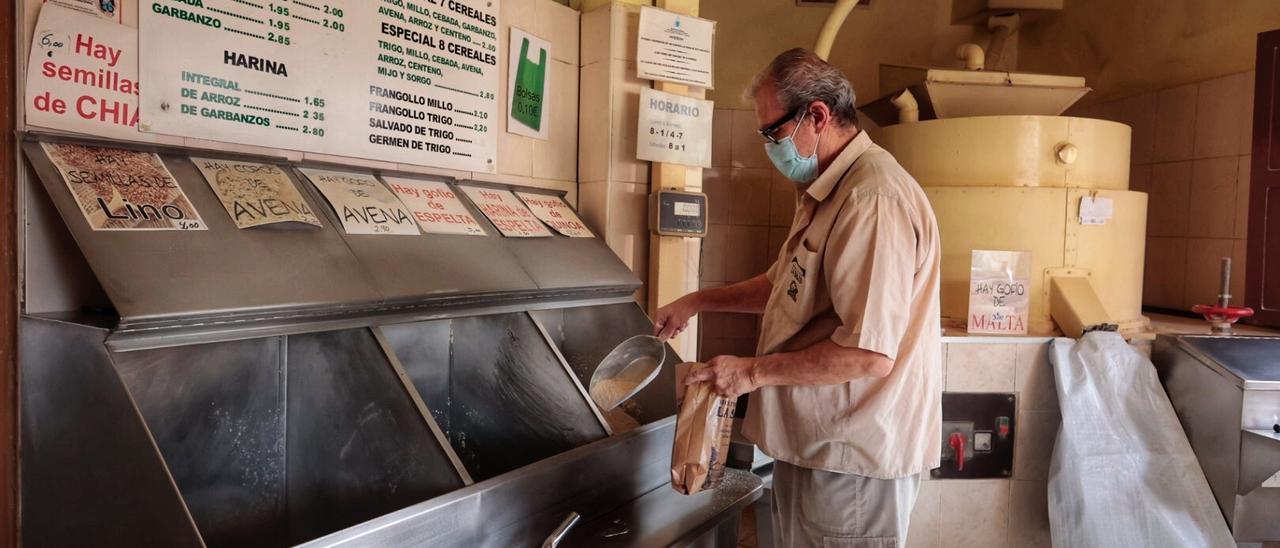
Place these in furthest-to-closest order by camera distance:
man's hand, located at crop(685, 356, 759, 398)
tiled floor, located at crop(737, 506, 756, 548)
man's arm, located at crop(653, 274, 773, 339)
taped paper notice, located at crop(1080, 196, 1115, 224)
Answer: tiled floor, located at crop(737, 506, 756, 548) → taped paper notice, located at crop(1080, 196, 1115, 224) → man's arm, located at crop(653, 274, 773, 339) → man's hand, located at crop(685, 356, 759, 398)

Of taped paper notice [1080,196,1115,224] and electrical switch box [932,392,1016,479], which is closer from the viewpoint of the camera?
electrical switch box [932,392,1016,479]

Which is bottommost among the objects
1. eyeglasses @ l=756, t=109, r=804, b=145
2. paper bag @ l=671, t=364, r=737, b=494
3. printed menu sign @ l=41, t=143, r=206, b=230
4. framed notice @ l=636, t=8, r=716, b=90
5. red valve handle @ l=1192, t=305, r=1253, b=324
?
paper bag @ l=671, t=364, r=737, b=494

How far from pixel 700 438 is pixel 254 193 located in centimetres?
115

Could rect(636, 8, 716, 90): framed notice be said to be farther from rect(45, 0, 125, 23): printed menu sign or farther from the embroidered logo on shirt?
rect(45, 0, 125, 23): printed menu sign

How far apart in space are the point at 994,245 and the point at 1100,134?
0.71 m

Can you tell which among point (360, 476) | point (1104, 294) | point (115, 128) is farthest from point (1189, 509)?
point (115, 128)

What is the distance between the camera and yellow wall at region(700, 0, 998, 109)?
4520 millimetres

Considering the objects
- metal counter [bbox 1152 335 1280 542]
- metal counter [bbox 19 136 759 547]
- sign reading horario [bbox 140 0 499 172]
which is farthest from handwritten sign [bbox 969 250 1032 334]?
sign reading horario [bbox 140 0 499 172]

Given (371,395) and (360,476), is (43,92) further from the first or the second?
(360,476)

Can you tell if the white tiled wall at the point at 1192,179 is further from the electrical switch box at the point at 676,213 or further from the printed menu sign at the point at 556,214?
the printed menu sign at the point at 556,214

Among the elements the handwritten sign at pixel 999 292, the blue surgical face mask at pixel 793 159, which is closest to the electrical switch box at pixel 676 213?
the blue surgical face mask at pixel 793 159

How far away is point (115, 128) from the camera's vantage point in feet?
5.29

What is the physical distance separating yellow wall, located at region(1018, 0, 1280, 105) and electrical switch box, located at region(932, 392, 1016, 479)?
2304mm

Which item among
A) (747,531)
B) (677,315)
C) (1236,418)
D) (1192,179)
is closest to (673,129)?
(677,315)
